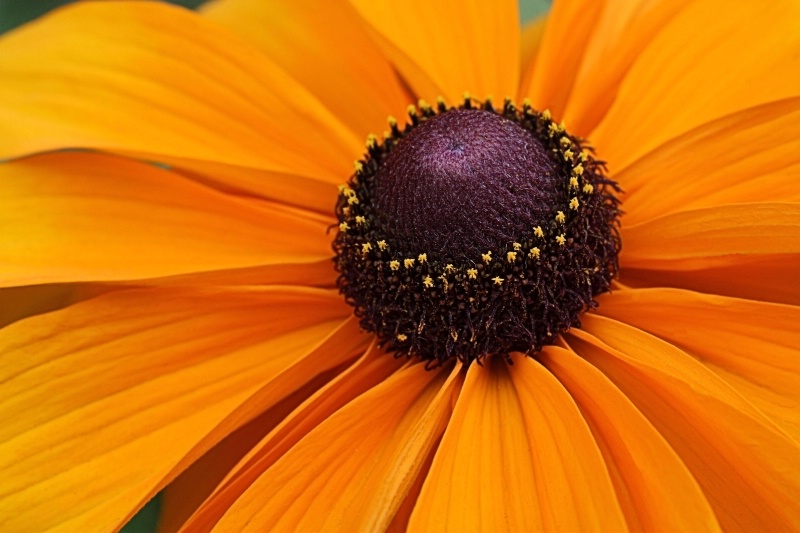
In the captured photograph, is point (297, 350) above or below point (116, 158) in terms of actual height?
below

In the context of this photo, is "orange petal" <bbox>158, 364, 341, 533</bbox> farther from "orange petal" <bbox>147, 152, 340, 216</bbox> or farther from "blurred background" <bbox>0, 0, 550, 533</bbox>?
"blurred background" <bbox>0, 0, 550, 533</bbox>

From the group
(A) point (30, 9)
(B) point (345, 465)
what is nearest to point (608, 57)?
(B) point (345, 465)

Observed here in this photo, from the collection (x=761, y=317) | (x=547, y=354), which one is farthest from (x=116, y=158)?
(x=761, y=317)

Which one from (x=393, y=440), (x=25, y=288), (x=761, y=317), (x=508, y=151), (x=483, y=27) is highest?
(x=483, y=27)

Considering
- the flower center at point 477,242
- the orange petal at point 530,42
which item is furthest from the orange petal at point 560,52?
the flower center at point 477,242

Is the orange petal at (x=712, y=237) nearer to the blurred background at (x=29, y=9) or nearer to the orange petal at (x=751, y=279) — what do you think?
the orange petal at (x=751, y=279)

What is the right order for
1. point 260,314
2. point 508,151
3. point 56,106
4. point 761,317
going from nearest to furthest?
point 761,317 < point 508,151 < point 260,314 < point 56,106

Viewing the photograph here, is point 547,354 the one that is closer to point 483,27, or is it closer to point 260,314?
point 260,314
